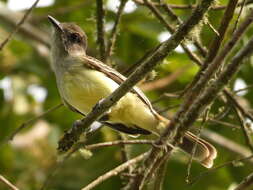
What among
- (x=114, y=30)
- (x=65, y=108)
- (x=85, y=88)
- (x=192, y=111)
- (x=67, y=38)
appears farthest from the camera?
(x=65, y=108)

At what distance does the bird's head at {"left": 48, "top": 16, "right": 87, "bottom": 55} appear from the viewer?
16.0ft

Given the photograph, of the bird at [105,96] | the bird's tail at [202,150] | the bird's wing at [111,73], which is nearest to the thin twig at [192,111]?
the bird's tail at [202,150]

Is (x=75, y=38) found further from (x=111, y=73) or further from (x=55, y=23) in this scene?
(x=111, y=73)

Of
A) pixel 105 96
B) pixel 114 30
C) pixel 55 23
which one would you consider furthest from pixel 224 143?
pixel 55 23

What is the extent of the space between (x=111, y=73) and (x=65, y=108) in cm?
174

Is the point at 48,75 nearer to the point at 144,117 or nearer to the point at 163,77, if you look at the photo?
the point at 163,77

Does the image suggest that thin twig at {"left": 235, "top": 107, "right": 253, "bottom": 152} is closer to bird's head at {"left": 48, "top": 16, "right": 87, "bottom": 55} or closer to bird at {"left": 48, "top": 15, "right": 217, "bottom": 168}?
bird at {"left": 48, "top": 15, "right": 217, "bottom": 168}

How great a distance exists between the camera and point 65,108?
602 centimetres

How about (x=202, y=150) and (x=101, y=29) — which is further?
(x=101, y=29)

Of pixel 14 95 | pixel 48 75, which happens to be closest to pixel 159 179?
pixel 48 75

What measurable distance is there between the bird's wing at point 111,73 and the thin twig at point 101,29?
0.36ft

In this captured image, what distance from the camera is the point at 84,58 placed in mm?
4617

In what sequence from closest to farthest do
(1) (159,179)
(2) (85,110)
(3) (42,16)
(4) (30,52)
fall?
(1) (159,179)
(2) (85,110)
(3) (42,16)
(4) (30,52)

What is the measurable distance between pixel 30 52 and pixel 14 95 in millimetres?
532
